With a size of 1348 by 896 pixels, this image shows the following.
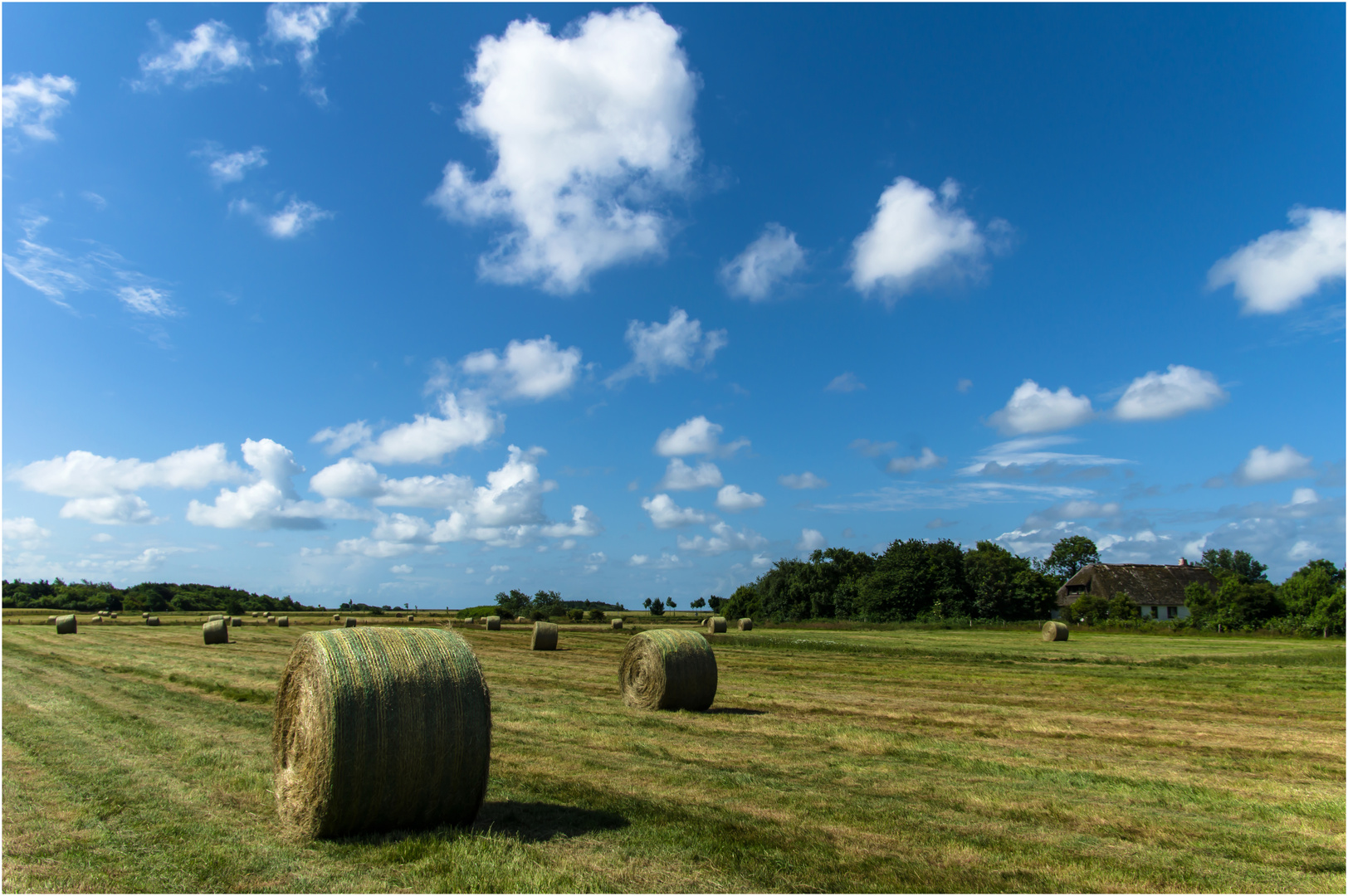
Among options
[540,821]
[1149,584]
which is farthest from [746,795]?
[1149,584]

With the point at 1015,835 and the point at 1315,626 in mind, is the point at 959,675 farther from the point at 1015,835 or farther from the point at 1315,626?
the point at 1315,626

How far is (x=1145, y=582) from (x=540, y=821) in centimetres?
8283

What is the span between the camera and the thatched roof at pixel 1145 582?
73500 mm

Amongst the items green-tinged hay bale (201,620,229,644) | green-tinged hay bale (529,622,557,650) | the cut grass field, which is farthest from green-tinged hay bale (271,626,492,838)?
green-tinged hay bale (201,620,229,644)

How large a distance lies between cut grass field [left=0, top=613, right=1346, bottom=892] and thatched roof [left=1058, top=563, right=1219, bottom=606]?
60.5 metres

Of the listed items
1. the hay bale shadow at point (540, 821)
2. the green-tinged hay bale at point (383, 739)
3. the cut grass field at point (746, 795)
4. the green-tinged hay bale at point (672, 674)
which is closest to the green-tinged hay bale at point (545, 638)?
the cut grass field at point (746, 795)

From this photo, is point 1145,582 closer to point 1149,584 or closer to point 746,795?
point 1149,584

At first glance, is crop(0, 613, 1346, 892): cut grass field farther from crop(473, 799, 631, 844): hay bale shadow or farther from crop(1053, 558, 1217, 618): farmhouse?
crop(1053, 558, 1217, 618): farmhouse

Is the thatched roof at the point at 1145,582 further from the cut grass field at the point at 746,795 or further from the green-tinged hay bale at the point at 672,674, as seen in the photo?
the green-tinged hay bale at the point at 672,674

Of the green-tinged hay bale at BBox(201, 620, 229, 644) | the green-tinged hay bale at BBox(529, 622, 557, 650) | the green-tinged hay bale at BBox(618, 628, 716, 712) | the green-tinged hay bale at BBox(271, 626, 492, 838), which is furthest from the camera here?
the green-tinged hay bale at BBox(201, 620, 229, 644)

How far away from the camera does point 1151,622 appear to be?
191ft

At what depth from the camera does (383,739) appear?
747 centimetres

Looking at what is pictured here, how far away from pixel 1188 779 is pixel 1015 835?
14.8 ft

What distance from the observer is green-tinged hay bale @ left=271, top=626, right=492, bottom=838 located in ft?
24.0
